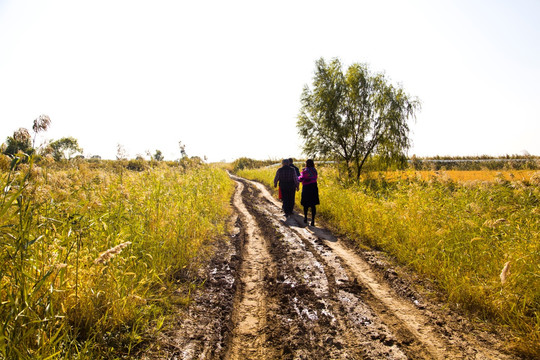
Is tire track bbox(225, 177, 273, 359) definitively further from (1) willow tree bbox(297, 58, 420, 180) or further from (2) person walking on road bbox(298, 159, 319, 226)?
(1) willow tree bbox(297, 58, 420, 180)

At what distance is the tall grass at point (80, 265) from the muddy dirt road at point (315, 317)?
55 cm

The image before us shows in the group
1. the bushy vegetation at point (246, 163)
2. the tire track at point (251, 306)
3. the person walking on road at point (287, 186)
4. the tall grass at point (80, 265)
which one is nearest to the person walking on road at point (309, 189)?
the person walking on road at point (287, 186)

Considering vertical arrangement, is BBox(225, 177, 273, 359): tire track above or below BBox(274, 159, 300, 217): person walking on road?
below

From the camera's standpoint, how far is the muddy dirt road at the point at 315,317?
3033mm

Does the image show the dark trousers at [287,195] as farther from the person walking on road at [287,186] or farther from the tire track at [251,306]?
the tire track at [251,306]

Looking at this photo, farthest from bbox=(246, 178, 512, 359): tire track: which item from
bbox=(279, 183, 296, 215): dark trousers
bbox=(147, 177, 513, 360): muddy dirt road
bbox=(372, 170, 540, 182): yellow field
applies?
bbox=(279, 183, 296, 215): dark trousers

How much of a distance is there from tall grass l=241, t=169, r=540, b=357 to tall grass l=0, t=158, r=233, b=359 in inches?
152

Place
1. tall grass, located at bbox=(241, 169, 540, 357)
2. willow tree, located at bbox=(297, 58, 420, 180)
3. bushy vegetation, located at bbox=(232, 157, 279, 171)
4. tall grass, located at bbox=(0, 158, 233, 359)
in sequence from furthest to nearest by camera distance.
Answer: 1. bushy vegetation, located at bbox=(232, 157, 279, 171)
2. willow tree, located at bbox=(297, 58, 420, 180)
3. tall grass, located at bbox=(241, 169, 540, 357)
4. tall grass, located at bbox=(0, 158, 233, 359)

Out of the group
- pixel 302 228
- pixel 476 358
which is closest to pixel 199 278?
pixel 476 358

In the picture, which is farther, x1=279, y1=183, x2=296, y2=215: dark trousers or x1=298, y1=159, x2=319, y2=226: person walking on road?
x1=279, y1=183, x2=296, y2=215: dark trousers

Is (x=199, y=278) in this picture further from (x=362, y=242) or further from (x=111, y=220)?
(x=362, y=242)

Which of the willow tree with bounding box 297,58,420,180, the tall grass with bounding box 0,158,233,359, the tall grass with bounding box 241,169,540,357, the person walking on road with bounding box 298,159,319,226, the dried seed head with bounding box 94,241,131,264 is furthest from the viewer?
the willow tree with bounding box 297,58,420,180

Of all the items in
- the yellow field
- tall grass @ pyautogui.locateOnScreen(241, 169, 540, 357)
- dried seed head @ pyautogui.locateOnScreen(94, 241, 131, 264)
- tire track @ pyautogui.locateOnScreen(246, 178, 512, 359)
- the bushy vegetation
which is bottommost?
tire track @ pyautogui.locateOnScreen(246, 178, 512, 359)

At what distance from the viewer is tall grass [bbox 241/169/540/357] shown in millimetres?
3580
